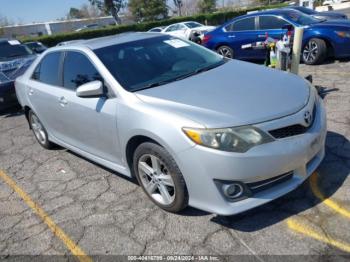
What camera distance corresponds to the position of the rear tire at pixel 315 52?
8.04 m

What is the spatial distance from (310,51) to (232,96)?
6.13 m

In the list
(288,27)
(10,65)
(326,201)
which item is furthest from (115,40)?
(288,27)

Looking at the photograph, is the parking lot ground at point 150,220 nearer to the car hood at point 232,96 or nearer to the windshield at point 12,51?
the car hood at point 232,96

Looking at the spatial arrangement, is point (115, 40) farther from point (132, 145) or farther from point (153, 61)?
point (132, 145)

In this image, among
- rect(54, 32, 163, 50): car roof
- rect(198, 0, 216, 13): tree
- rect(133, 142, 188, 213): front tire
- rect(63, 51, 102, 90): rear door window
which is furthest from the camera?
rect(198, 0, 216, 13): tree

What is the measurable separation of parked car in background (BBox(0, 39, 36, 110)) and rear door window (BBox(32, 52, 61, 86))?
10.5ft

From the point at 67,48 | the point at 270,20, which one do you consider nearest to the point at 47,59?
the point at 67,48

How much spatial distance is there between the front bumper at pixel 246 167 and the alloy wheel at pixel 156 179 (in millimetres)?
280

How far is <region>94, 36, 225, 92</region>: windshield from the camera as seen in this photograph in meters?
3.49

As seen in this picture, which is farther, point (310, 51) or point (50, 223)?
point (310, 51)

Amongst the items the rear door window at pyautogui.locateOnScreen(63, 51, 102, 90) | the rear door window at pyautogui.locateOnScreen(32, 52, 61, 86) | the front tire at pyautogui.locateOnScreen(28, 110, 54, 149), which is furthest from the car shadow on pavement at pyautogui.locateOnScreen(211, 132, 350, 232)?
the front tire at pyautogui.locateOnScreen(28, 110, 54, 149)

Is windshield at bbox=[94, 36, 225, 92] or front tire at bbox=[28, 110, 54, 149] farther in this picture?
front tire at bbox=[28, 110, 54, 149]

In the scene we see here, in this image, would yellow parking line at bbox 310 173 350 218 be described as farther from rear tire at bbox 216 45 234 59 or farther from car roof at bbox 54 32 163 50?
rear tire at bbox 216 45 234 59

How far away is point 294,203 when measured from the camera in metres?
3.14
